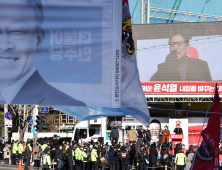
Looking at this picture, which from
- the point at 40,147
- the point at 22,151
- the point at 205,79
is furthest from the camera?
the point at 205,79

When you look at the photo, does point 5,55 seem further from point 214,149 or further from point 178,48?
point 178,48

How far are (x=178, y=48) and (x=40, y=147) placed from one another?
19571 mm

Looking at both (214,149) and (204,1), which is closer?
(214,149)

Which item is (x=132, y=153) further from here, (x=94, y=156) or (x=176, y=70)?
(x=176, y=70)

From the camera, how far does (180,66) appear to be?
121ft

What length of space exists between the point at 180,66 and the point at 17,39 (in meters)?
34.8

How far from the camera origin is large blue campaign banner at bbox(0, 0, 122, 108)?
2.97m

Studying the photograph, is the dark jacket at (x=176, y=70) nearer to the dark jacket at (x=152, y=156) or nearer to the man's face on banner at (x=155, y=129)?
the man's face on banner at (x=155, y=129)

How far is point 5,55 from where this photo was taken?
299 centimetres

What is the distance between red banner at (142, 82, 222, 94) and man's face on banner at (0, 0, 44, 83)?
27.3m

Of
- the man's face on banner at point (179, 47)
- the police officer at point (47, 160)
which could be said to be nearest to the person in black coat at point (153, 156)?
the police officer at point (47, 160)

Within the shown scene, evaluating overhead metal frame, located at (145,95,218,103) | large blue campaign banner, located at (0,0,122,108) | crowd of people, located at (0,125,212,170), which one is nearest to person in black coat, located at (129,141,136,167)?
crowd of people, located at (0,125,212,170)

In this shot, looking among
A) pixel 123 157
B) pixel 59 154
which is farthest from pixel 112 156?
pixel 59 154

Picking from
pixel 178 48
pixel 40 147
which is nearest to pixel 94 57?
pixel 40 147
